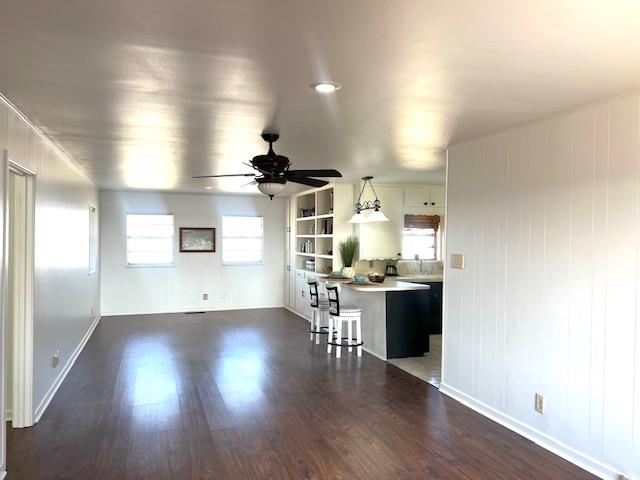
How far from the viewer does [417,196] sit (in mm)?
7531

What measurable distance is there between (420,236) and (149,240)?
5159mm

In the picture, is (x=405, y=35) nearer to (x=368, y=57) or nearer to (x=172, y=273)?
(x=368, y=57)

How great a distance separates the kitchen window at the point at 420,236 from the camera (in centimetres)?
762

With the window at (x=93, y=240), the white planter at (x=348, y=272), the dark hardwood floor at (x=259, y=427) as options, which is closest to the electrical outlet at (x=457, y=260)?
the dark hardwood floor at (x=259, y=427)

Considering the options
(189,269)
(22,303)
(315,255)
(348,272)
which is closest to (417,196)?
(348,272)

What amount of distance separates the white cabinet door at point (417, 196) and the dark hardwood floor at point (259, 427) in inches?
116

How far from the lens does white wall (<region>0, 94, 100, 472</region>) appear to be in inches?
136

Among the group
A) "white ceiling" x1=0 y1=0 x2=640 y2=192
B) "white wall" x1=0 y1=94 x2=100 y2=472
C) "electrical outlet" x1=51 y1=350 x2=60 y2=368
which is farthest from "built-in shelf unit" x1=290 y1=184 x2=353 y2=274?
"electrical outlet" x1=51 y1=350 x2=60 y2=368

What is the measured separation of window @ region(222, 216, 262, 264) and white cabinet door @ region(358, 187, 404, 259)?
10.1ft

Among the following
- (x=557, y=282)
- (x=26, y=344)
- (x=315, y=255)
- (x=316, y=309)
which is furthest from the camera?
(x=315, y=255)

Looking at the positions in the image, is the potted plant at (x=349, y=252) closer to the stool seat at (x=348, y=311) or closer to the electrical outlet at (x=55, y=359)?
the stool seat at (x=348, y=311)

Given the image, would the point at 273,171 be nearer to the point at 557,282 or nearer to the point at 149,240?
the point at 557,282

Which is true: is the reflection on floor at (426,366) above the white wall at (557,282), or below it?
below

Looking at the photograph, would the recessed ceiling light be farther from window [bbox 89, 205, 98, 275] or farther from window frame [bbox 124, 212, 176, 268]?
window frame [bbox 124, 212, 176, 268]
